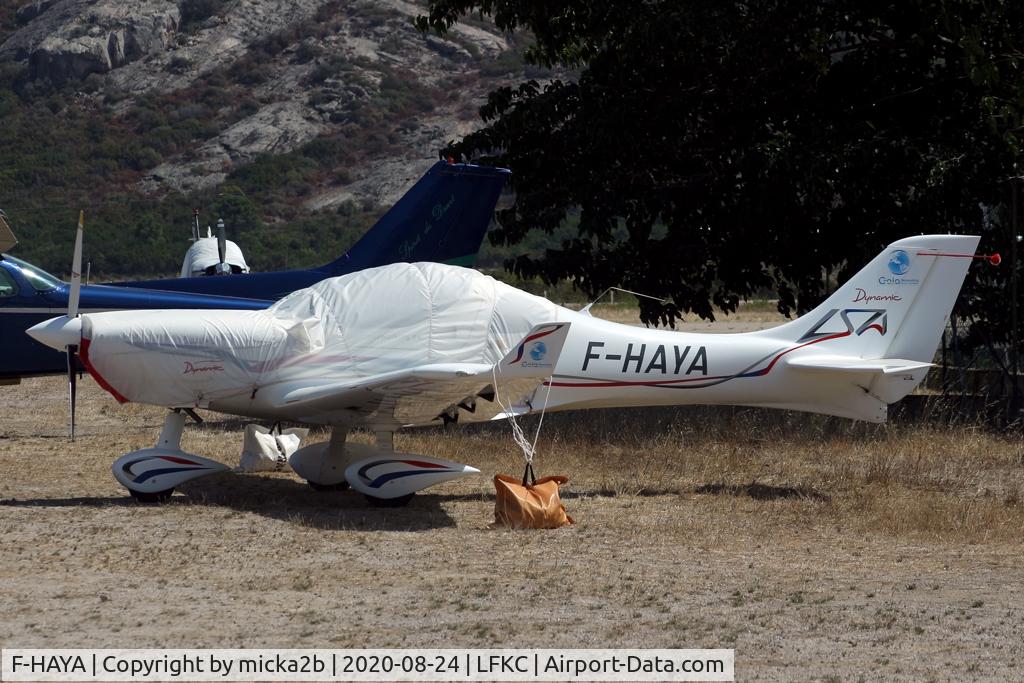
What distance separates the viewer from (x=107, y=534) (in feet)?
30.3

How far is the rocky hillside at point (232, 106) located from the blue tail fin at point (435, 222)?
4164 centimetres

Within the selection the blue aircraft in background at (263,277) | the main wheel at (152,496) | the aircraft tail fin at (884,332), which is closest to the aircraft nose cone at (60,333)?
the main wheel at (152,496)

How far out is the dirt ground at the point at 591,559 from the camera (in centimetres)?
672

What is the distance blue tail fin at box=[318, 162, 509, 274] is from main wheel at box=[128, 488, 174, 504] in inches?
214

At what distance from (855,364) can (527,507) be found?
11.4 feet

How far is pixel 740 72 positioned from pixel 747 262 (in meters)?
2.53

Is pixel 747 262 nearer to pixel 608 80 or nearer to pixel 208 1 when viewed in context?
pixel 608 80

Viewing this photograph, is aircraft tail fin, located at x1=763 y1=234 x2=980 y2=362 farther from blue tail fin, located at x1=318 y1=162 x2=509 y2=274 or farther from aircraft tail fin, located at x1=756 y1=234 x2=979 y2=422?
blue tail fin, located at x1=318 y1=162 x2=509 y2=274

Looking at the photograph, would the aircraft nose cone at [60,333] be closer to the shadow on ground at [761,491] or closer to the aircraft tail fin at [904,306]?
the shadow on ground at [761,491]

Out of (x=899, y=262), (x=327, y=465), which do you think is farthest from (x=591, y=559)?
(x=899, y=262)

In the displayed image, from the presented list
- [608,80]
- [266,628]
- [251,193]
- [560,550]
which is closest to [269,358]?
[560,550]

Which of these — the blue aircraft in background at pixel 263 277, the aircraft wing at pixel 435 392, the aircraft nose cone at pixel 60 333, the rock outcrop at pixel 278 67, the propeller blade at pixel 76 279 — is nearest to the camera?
the aircraft wing at pixel 435 392

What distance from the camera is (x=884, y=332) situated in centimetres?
1142

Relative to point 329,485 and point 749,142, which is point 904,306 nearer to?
point 329,485
